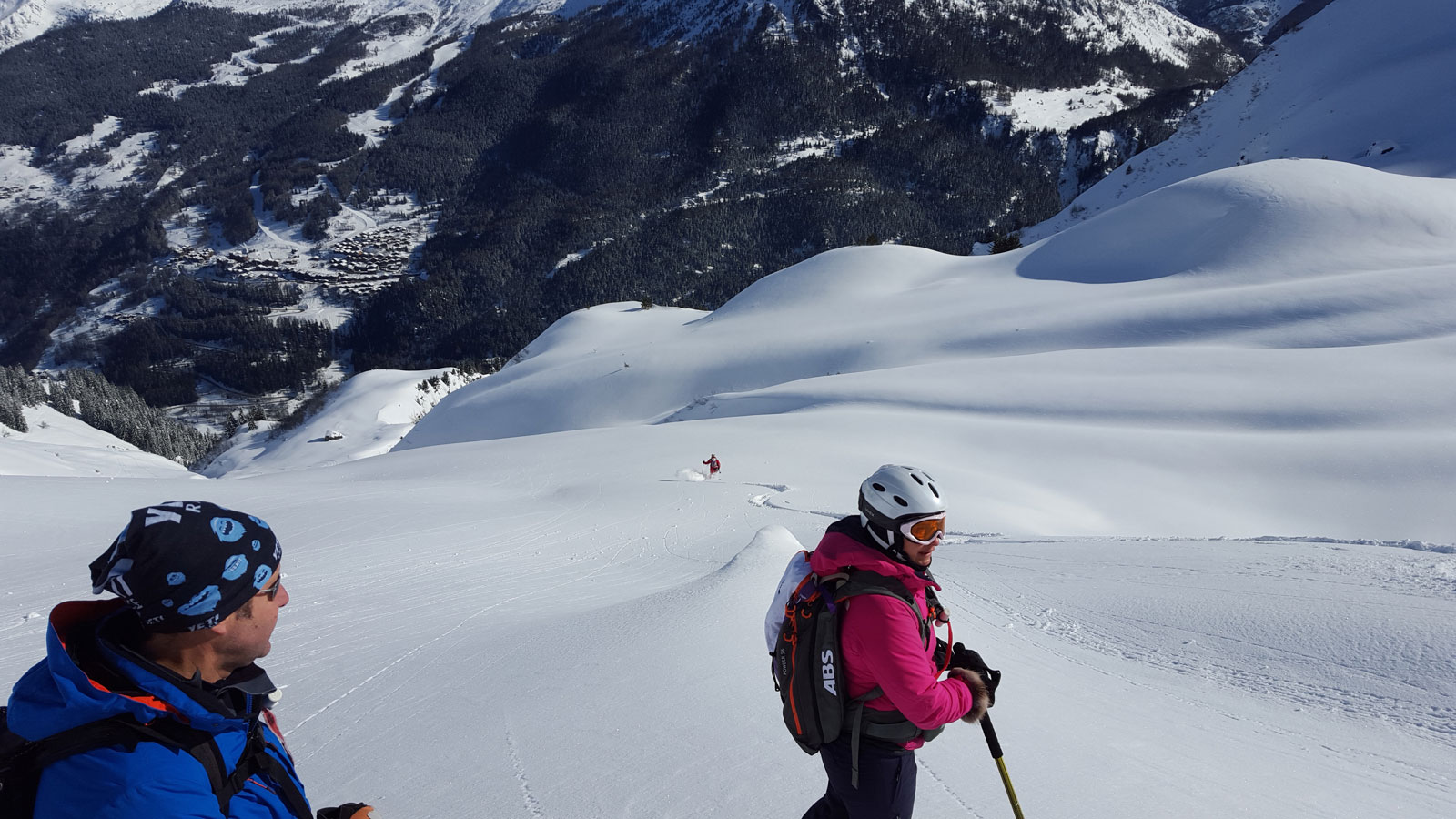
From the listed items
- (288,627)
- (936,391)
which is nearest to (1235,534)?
(936,391)

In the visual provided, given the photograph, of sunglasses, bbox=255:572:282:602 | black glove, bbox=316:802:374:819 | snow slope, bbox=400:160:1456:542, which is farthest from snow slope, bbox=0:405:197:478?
black glove, bbox=316:802:374:819

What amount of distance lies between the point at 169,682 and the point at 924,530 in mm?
2498

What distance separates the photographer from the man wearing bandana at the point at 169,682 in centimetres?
154

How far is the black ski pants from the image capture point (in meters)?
2.97

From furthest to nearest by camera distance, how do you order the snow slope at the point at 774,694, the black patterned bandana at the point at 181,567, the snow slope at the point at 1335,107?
the snow slope at the point at 1335,107, the snow slope at the point at 774,694, the black patterned bandana at the point at 181,567

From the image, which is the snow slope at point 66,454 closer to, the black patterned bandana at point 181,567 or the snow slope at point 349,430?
the snow slope at point 349,430

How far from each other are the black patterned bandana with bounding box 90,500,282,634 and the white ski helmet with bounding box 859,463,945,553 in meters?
2.12

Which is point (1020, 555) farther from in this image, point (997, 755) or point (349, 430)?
point (349, 430)

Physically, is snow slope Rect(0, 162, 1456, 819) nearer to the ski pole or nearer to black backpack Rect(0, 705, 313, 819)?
the ski pole

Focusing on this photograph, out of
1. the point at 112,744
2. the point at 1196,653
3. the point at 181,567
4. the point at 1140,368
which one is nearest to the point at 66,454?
the point at 1140,368

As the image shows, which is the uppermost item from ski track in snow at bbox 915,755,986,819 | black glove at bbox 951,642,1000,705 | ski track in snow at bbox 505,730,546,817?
black glove at bbox 951,642,1000,705

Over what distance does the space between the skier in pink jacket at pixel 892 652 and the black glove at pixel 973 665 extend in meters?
0.07

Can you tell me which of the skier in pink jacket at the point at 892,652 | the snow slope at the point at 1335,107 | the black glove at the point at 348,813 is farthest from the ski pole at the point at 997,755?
the snow slope at the point at 1335,107

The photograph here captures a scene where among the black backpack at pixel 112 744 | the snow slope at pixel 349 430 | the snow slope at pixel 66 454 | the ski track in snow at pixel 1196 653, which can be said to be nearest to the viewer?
the black backpack at pixel 112 744
